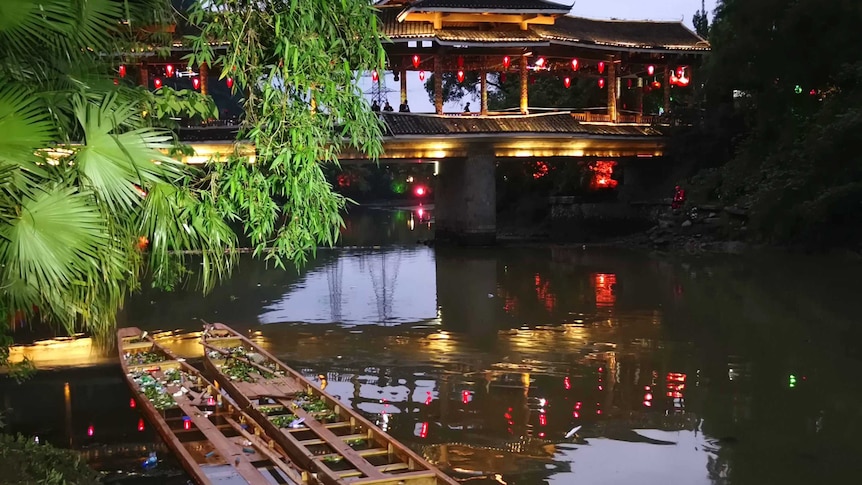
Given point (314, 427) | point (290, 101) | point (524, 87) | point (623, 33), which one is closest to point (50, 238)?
point (290, 101)

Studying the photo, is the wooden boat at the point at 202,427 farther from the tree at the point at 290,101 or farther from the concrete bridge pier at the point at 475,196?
the concrete bridge pier at the point at 475,196

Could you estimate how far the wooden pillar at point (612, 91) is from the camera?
26938 mm

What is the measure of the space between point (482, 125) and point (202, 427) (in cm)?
1887

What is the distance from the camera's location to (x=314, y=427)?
7.04m

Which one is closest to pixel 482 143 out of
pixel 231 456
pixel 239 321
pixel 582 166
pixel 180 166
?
pixel 582 166

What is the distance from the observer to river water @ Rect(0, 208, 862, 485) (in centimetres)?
719

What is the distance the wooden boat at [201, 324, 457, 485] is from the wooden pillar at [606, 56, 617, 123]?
19539mm

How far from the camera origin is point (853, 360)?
1038 centimetres

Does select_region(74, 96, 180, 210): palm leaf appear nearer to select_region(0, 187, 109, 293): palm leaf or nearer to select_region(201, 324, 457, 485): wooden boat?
select_region(0, 187, 109, 293): palm leaf

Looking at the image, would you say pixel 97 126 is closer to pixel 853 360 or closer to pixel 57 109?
pixel 57 109

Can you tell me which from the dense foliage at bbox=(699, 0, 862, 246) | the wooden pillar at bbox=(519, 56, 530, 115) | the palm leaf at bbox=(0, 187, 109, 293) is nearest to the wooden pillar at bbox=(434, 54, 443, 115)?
the wooden pillar at bbox=(519, 56, 530, 115)

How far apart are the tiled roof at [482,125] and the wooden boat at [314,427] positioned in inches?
595

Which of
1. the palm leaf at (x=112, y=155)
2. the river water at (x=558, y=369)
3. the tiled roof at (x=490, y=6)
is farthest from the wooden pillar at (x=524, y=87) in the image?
the palm leaf at (x=112, y=155)

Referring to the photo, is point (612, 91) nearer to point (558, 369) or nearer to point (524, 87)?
point (524, 87)
